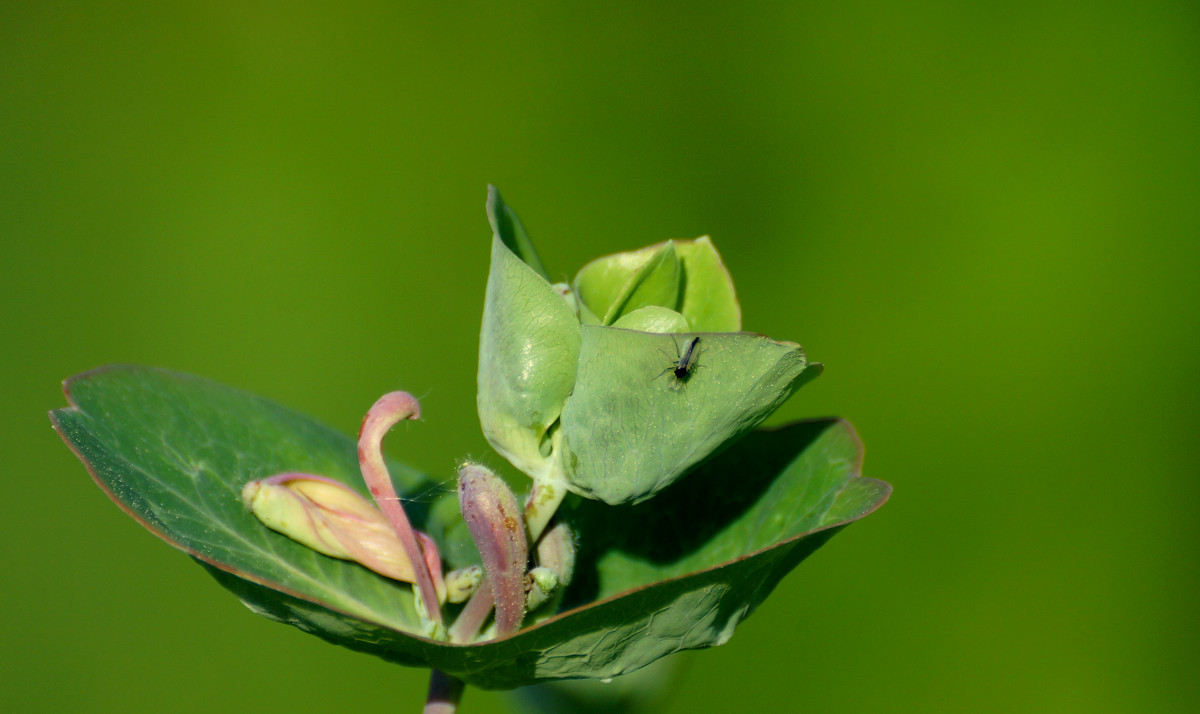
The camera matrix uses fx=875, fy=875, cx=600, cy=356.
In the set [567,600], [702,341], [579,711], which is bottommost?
[579,711]

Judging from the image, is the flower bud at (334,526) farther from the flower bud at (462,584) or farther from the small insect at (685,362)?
the small insect at (685,362)

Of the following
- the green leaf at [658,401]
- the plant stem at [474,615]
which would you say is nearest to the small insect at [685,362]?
the green leaf at [658,401]

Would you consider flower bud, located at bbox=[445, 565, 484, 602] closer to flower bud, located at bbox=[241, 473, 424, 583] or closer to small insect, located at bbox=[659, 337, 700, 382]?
flower bud, located at bbox=[241, 473, 424, 583]

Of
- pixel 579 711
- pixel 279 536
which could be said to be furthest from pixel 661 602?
pixel 579 711

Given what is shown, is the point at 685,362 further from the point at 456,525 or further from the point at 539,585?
the point at 456,525

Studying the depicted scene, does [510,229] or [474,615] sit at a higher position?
[510,229]

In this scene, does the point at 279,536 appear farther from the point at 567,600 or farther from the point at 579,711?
the point at 579,711

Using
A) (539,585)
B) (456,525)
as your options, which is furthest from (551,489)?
(456,525)
